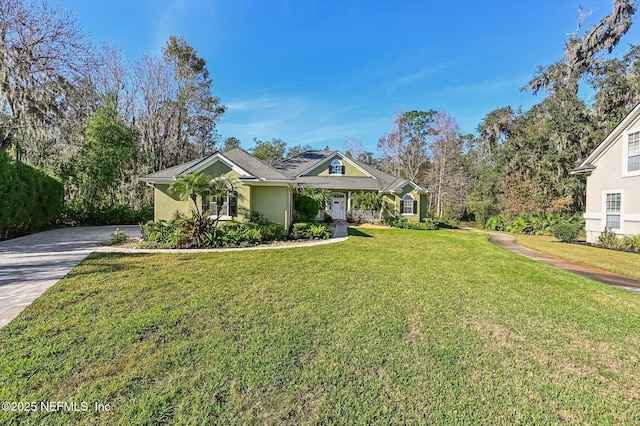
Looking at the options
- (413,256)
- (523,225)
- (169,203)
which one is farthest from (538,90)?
(169,203)

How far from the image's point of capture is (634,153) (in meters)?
12.1

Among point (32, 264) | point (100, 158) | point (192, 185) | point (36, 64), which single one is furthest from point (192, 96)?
point (32, 264)

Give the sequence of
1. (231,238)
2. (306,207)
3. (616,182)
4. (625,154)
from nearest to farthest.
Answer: (231,238) → (625,154) → (616,182) → (306,207)

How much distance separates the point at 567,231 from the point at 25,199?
26221 millimetres

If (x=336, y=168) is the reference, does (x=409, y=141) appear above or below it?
above

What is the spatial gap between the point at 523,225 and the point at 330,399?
22.5m

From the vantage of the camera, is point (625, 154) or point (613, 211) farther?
point (613, 211)

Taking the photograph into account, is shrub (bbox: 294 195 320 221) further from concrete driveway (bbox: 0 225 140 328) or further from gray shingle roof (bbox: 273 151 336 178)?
concrete driveway (bbox: 0 225 140 328)

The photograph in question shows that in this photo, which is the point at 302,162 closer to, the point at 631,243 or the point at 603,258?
the point at 603,258

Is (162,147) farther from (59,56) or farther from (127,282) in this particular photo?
(127,282)

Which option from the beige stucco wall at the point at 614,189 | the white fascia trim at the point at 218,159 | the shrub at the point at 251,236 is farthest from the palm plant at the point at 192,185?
the beige stucco wall at the point at 614,189

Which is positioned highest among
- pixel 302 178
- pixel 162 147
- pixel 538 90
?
pixel 538 90

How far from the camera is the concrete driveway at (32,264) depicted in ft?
16.7

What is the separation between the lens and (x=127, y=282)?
6.26 m
